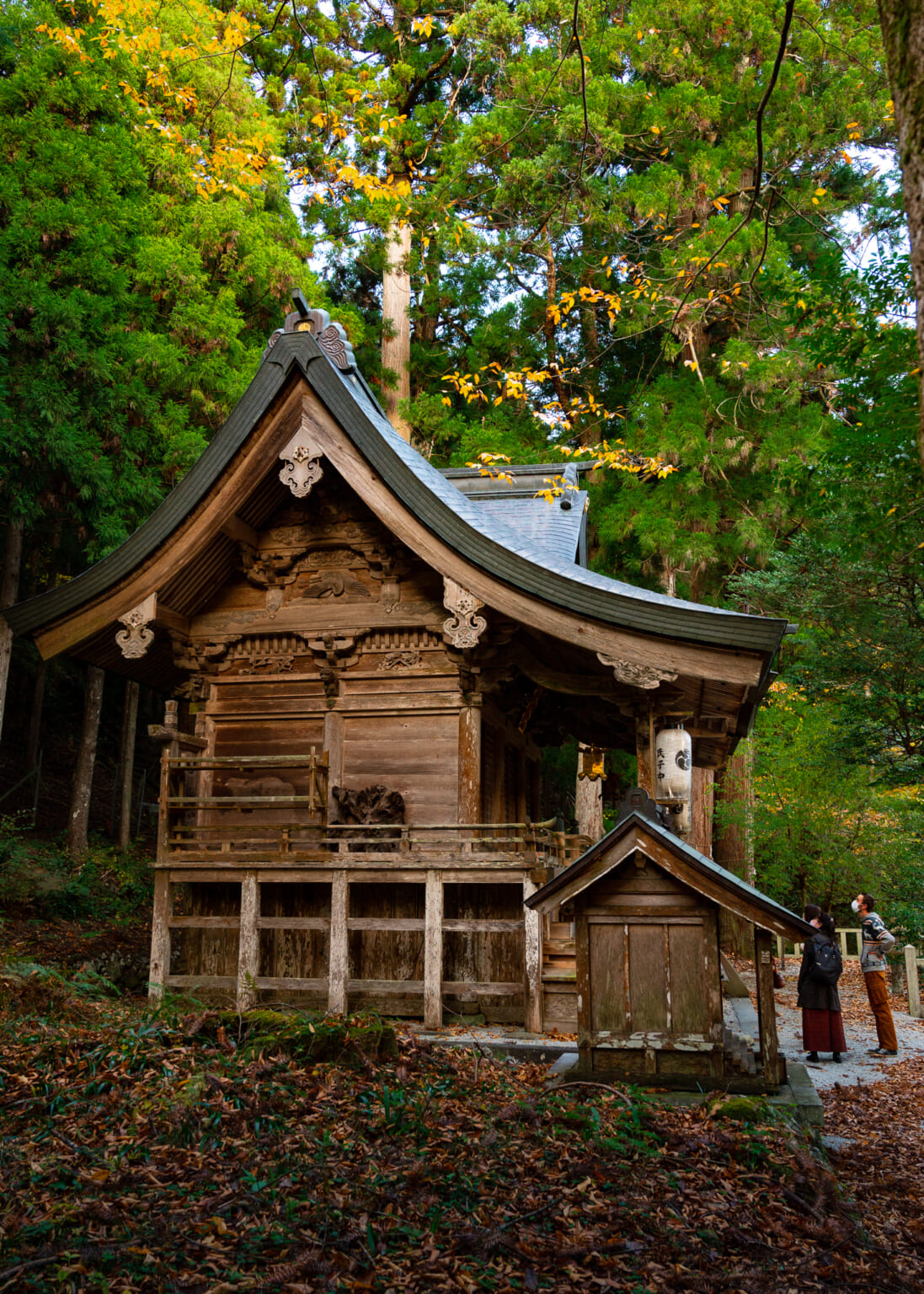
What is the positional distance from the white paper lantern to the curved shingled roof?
108 cm

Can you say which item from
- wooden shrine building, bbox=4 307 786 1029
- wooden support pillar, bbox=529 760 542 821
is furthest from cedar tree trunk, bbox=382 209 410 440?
wooden shrine building, bbox=4 307 786 1029

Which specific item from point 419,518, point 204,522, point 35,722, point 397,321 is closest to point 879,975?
point 419,518

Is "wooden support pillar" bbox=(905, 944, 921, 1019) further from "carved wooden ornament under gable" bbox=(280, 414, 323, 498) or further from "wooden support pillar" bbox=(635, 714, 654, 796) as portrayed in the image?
"carved wooden ornament under gable" bbox=(280, 414, 323, 498)

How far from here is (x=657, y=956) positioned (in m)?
6.45

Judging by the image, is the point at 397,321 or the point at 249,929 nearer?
the point at 249,929

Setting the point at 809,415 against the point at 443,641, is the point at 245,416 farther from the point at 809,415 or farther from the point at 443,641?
the point at 809,415

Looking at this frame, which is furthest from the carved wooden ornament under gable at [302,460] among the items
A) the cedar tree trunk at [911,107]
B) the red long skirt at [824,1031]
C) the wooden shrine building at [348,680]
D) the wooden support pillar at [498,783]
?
the cedar tree trunk at [911,107]

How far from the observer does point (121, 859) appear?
16.7m

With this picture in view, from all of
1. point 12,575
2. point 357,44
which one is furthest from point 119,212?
point 357,44

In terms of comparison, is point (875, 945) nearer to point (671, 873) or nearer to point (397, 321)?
point (671, 873)

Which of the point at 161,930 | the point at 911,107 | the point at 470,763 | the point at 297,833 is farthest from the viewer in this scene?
the point at 297,833

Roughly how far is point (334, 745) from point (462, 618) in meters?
2.33

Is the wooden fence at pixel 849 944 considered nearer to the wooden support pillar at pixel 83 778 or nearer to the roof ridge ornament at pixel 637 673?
the roof ridge ornament at pixel 637 673

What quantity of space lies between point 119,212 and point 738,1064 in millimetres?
14784
